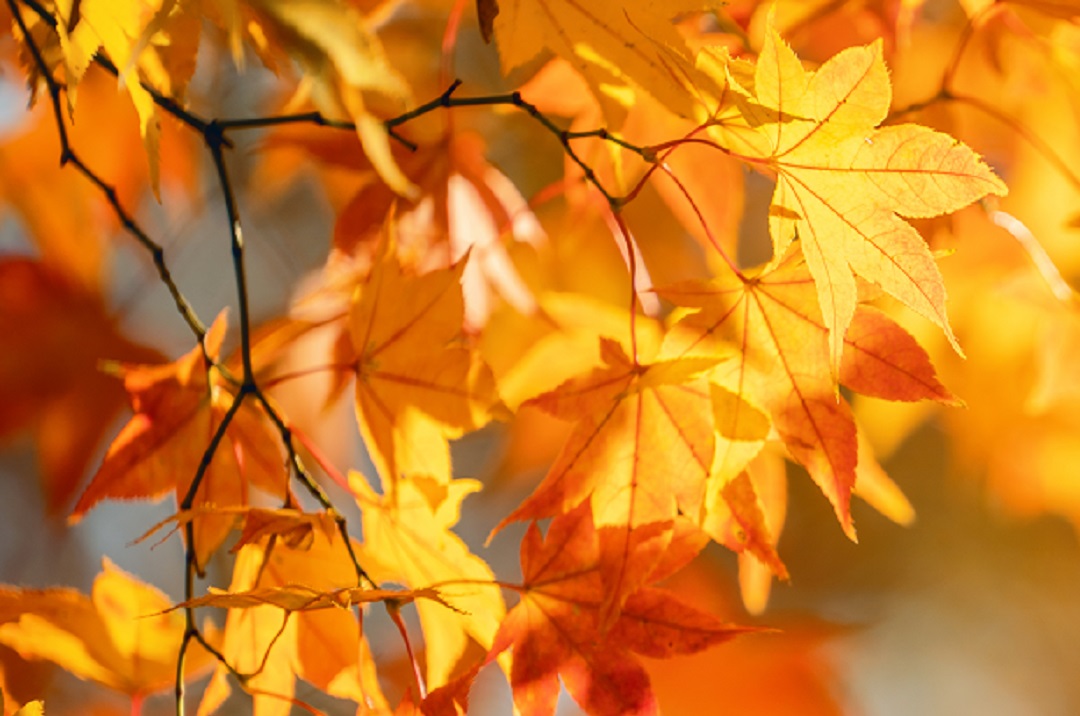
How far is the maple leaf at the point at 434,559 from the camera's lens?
1.59 ft

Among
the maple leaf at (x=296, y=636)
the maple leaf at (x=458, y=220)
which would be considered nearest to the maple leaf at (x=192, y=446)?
the maple leaf at (x=296, y=636)

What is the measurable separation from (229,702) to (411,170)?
155cm

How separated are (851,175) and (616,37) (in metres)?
0.11

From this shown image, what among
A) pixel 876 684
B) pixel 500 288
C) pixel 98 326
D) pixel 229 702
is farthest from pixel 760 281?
pixel 876 684

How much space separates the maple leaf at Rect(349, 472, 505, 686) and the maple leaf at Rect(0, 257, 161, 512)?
64cm

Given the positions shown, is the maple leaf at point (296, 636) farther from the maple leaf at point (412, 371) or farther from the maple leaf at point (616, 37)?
the maple leaf at point (616, 37)

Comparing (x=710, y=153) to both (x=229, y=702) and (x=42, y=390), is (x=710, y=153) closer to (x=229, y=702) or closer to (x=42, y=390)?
(x=42, y=390)

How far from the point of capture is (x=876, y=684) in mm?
2715

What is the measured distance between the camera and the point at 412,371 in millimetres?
472

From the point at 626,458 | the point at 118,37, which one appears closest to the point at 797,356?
the point at 626,458

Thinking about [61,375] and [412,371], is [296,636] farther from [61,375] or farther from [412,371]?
[61,375]

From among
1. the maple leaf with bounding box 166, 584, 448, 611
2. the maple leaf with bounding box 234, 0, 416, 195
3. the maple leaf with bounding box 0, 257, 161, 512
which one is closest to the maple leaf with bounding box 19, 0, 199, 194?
the maple leaf with bounding box 234, 0, 416, 195

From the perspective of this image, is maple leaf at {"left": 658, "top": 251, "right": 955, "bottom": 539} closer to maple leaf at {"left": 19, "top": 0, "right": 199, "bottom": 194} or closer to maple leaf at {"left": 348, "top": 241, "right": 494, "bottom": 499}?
maple leaf at {"left": 348, "top": 241, "right": 494, "bottom": 499}

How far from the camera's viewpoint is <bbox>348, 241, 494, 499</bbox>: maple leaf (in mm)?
456
